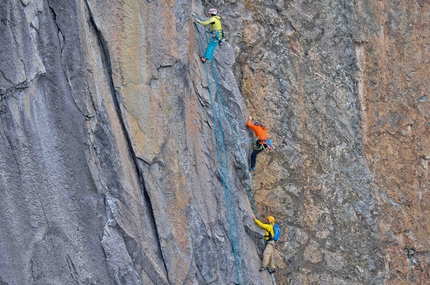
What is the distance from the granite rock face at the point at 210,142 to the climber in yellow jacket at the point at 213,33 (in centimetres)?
30

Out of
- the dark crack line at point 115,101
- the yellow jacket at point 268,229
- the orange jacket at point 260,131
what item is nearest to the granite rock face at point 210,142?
the dark crack line at point 115,101

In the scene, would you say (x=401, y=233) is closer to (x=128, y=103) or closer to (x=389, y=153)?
(x=389, y=153)

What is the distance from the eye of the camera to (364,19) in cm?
1488

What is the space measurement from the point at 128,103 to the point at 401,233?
26.5 feet

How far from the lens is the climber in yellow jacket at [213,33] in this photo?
12246 mm

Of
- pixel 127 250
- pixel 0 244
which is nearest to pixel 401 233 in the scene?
pixel 127 250

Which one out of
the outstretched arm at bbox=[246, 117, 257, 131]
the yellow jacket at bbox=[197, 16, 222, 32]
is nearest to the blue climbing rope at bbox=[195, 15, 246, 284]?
the yellow jacket at bbox=[197, 16, 222, 32]

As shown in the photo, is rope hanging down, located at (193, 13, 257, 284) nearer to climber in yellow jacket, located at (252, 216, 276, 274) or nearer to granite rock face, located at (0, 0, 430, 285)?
granite rock face, located at (0, 0, 430, 285)

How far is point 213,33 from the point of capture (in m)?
12.4

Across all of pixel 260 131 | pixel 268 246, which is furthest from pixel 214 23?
pixel 268 246

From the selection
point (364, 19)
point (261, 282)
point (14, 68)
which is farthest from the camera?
point (364, 19)

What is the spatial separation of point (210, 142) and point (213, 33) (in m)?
2.33

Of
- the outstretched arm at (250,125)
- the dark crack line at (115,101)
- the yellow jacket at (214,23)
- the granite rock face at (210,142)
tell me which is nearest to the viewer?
the granite rock face at (210,142)

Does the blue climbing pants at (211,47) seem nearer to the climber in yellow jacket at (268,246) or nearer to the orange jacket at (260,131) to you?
the orange jacket at (260,131)
